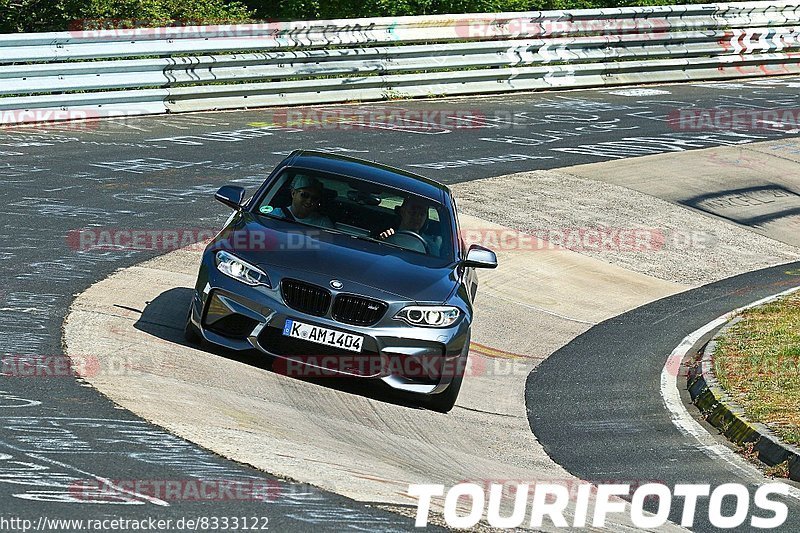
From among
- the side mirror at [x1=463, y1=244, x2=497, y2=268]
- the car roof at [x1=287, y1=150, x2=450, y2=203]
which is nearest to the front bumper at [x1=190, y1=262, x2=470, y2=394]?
the side mirror at [x1=463, y1=244, x2=497, y2=268]

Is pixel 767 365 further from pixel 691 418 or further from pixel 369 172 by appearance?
pixel 369 172

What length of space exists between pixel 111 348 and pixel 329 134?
10952 mm

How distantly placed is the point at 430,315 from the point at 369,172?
1.91 meters

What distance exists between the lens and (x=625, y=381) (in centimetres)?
1081

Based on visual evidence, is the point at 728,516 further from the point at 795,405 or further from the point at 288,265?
the point at 288,265

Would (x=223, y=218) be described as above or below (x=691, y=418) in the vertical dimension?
above

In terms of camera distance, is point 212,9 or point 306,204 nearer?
point 306,204

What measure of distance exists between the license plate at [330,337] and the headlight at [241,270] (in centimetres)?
41

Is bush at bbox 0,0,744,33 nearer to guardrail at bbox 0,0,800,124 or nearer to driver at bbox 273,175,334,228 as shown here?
guardrail at bbox 0,0,800,124

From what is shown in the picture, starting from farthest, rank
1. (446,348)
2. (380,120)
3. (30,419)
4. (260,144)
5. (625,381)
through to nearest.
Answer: (380,120) < (260,144) < (625,381) < (446,348) < (30,419)

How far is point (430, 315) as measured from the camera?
8.94 meters

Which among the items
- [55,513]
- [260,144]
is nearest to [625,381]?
[55,513]

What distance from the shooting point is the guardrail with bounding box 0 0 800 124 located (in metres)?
18.3

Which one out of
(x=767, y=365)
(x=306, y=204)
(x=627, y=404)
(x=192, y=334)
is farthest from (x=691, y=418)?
(x=192, y=334)
